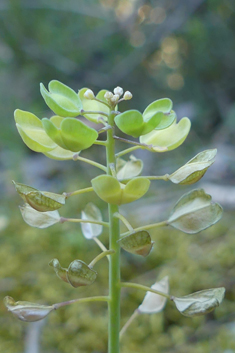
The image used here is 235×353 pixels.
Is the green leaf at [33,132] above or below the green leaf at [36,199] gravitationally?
above

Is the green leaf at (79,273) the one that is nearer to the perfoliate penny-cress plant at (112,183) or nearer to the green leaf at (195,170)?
the perfoliate penny-cress plant at (112,183)

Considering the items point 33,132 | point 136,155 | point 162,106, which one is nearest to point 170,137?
point 162,106

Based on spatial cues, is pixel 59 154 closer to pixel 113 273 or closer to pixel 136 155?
pixel 113 273

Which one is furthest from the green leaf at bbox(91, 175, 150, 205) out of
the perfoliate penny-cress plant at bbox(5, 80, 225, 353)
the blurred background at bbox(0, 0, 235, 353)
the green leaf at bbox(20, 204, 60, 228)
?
the blurred background at bbox(0, 0, 235, 353)

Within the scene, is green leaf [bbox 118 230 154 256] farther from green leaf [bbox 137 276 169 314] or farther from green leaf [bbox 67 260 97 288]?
green leaf [bbox 137 276 169 314]

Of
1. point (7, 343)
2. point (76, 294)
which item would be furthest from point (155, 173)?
point (7, 343)

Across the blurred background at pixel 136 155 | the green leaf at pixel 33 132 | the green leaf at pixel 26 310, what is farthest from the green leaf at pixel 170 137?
the blurred background at pixel 136 155

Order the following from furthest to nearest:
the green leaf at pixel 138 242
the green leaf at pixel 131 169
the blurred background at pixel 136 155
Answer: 1. the blurred background at pixel 136 155
2. the green leaf at pixel 131 169
3. the green leaf at pixel 138 242
